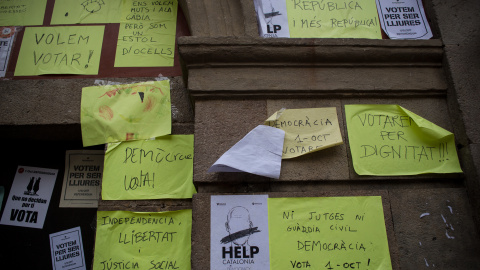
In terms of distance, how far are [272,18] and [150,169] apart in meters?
1.28

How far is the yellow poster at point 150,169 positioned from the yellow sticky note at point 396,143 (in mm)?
1033

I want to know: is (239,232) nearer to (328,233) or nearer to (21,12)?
(328,233)

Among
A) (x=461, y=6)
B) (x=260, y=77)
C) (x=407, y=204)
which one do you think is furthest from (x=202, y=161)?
(x=461, y=6)

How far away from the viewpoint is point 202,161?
5.87ft

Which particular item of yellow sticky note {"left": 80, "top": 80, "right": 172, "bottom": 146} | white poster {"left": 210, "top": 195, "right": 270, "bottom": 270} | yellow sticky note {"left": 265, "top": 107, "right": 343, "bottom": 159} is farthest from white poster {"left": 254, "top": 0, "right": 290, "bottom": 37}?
white poster {"left": 210, "top": 195, "right": 270, "bottom": 270}

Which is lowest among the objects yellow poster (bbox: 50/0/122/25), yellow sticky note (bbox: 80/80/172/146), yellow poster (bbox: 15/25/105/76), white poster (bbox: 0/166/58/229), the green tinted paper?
the green tinted paper

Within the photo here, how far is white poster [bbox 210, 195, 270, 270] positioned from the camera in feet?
5.41

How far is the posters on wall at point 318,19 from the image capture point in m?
2.14

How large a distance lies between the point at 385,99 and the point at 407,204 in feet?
2.11

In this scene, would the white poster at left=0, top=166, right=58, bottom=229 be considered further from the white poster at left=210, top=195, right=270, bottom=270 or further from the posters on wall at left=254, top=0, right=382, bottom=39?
the posters on wall at left=254, top=0, right=382, bottom=39

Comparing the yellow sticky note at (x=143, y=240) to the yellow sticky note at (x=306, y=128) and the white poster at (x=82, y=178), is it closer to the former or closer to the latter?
the white poster at (x=82, y=178)

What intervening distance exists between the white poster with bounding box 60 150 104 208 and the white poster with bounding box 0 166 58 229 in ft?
0.37

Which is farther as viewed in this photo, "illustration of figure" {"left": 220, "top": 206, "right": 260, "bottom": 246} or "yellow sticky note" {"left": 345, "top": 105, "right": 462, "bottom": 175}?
"yellow sticky note" {"left": 345, "top": 105, "right": 462, "bottom": 175}

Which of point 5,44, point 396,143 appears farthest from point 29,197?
point 396,143
